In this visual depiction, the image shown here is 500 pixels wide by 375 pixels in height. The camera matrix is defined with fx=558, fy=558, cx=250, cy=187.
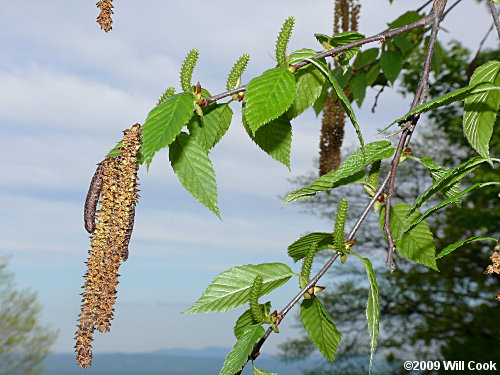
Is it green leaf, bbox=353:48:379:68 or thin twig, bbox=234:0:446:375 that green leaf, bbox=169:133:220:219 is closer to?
thin twig, bbox=234:0:446:375

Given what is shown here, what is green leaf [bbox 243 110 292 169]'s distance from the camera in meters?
1.27

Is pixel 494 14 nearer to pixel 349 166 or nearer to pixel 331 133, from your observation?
pixel 349 166

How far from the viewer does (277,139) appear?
127cm

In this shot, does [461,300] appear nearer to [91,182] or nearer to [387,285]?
[387,285]

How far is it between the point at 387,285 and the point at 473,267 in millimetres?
1553

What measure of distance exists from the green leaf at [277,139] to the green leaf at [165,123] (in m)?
0.28

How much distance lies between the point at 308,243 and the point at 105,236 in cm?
47

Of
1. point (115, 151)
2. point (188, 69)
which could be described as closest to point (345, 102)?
point (188, 69)

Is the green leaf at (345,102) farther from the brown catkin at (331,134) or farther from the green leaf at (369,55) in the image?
the green leaf at (369,55)

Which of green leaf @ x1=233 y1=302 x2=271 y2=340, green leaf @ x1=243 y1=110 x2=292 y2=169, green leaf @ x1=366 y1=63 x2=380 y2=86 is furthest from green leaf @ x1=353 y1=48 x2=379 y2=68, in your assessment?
green leaf @ x1=233 y1=302 x2=271 y2=340

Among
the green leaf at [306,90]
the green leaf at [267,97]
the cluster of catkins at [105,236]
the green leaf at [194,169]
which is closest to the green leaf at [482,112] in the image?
the green leaf at [306,90]

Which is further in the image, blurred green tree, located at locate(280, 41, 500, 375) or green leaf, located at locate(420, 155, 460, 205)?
blurred green tree, located at locate(280, 41, 500, 375)

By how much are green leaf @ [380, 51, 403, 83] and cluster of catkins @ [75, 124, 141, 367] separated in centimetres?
192

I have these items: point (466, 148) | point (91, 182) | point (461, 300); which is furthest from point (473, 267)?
point (91, 182)
